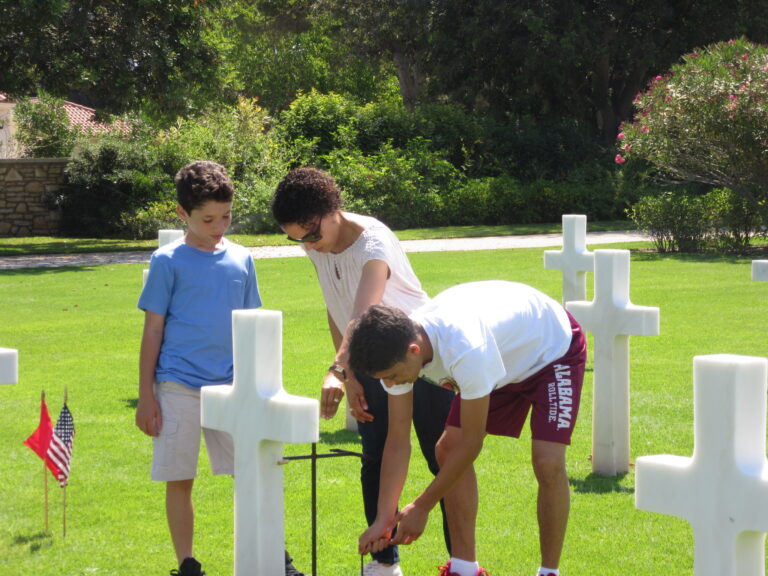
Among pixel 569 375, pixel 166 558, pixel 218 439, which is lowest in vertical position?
pixel 166 558

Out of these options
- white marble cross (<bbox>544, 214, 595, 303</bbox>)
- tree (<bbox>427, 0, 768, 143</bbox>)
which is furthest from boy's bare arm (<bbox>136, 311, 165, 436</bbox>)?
tree (<bbox>427, 0, 768, 143</bbox>)

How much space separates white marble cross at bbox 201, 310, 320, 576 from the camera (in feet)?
10.1

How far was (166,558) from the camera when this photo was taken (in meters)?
4.87

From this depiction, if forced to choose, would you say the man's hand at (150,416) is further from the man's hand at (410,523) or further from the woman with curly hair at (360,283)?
the man's hand at (410,523)

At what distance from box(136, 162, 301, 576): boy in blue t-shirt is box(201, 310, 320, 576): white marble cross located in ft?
3.53

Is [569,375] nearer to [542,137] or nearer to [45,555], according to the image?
[45,555]

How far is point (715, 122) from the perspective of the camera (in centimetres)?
1953

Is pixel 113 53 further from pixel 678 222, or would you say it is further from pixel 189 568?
pixel 189 568

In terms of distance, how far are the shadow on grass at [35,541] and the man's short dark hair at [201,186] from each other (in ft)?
6.20

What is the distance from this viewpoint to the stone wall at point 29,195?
28328mm

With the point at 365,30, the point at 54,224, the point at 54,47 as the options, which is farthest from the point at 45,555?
the point at 365,30

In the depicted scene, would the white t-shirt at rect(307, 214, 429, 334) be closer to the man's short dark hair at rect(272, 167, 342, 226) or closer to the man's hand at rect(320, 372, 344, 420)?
the man's short dark hair at rect(272, 167, 342, 226)

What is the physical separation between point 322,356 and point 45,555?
5.55m

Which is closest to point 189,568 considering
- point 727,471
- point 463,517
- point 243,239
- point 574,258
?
point 463,517
